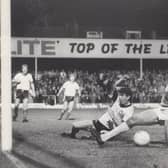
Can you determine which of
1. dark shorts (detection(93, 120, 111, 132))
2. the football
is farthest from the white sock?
dark shorts (detection(93, 120, 111, 132))

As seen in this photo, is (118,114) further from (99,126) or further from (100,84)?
(100,84)

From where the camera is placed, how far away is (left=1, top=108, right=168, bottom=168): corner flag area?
7109 mm

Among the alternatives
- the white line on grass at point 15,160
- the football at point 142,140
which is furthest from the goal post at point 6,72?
the football at point 142,140

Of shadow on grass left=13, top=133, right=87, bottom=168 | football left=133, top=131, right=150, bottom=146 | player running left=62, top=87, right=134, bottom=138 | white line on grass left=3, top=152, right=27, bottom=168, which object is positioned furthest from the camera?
player running left=62, top=87, right=134, bottom=138

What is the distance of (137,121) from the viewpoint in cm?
891

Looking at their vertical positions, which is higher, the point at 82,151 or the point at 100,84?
the point at 100,84

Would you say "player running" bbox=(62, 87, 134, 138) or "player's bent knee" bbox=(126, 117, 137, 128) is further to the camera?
"player running" bbox=(62, 87, 134, 138)

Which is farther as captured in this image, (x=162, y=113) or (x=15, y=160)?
(x=162, y=113)

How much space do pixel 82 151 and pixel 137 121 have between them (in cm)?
111

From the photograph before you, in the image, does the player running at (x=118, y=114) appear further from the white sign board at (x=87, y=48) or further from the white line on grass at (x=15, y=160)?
the white sign board at (x=87, y=48)

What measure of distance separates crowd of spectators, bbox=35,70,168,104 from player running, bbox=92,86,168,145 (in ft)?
38.2

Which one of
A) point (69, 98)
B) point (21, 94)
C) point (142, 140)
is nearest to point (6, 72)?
point (142, 140)

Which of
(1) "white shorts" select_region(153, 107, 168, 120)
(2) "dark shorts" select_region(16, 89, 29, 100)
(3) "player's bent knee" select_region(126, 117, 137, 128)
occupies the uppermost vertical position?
(2) "dark shorts" select_region(16, 89, 29, 100)

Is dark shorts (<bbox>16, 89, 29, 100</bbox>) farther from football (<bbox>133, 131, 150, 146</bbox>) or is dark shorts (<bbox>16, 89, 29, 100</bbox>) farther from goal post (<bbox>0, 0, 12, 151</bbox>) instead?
goal post (<bbox>0, 0, 12, 151</bbox>)
